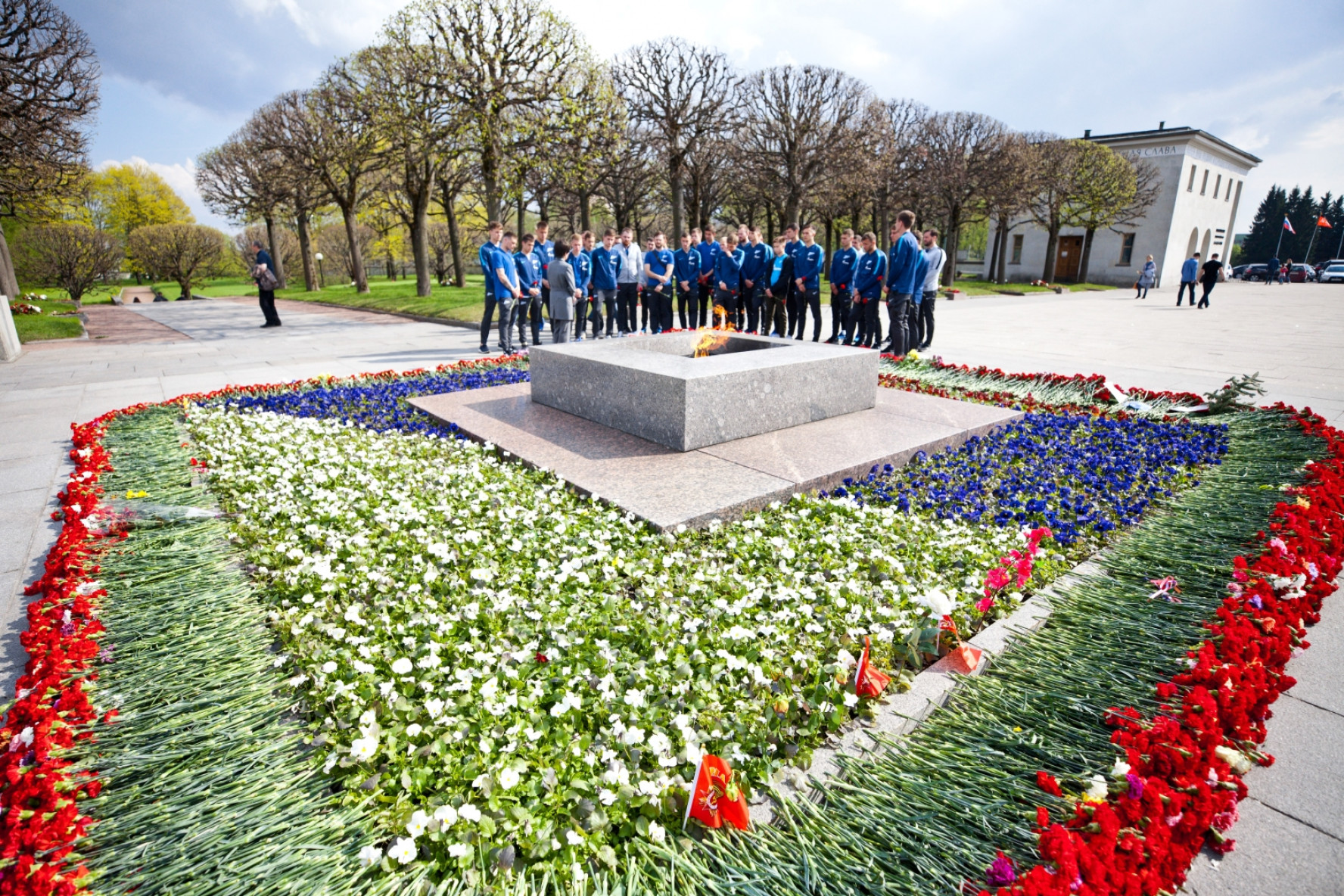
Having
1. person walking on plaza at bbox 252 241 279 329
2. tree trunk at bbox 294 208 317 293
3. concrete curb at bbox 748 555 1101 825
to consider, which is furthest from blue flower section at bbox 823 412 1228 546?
tree trunk at bbox 294 208 317 293

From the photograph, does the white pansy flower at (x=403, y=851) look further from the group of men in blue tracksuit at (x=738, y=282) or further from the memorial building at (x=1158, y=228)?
the memorial building at (x=1158, y=228)

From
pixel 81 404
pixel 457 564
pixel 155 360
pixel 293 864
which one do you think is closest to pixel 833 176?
pixel 155 360

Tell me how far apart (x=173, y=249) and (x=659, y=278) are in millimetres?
42653

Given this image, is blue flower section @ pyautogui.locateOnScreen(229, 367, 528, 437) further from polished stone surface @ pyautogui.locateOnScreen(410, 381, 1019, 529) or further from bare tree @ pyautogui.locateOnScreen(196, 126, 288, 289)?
bare tree @ pyautogui.locateOnScreen(196, 126, 288, 289)

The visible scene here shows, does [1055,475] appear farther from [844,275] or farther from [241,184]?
[241,184]

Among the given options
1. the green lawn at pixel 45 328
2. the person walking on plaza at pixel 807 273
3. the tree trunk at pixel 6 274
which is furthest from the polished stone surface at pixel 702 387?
the tree trunk at pixel 6 274

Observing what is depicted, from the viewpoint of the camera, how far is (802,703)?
2.81 metres

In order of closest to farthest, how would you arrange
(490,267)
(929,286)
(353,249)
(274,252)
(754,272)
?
(490,267)
(929,286)
(754,272)
(353,249)
(274,252)

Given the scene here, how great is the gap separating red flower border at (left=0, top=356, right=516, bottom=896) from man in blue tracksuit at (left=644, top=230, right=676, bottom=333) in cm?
1067

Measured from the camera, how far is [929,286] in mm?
12547

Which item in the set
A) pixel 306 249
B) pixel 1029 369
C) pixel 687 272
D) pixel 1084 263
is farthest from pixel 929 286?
pixel 1084 263

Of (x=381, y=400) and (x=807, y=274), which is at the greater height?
(x=807, y=274)

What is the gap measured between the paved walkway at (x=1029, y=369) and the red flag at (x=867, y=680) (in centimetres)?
112

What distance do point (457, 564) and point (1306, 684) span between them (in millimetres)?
4244
